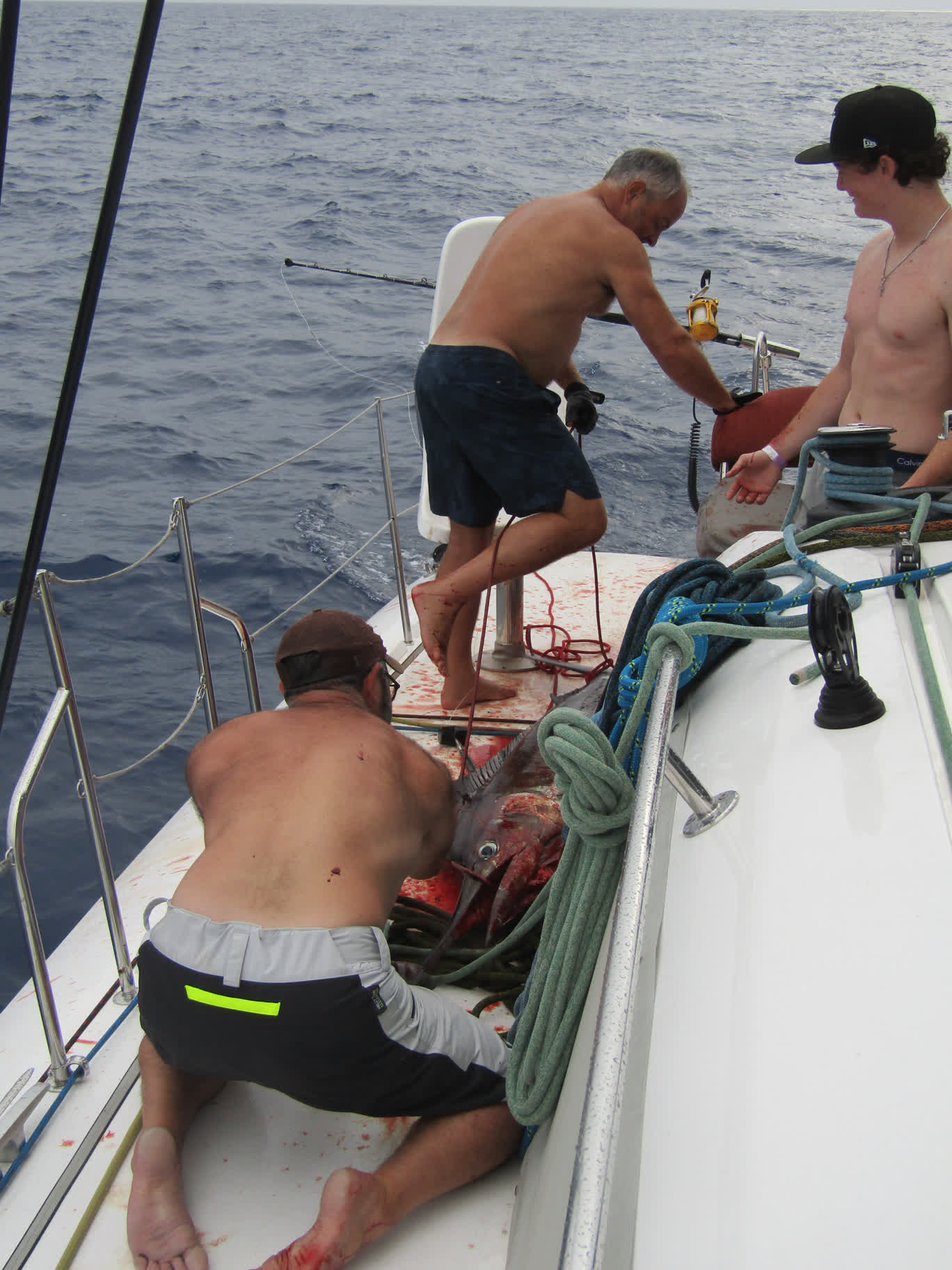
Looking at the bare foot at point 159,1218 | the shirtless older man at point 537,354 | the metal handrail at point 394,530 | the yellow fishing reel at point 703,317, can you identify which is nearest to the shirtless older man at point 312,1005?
the bare foot at point 159,1218

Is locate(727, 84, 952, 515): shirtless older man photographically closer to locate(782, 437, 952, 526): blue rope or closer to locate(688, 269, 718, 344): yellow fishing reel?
locate(782, 437, 952, 526): blue rope

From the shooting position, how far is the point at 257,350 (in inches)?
410

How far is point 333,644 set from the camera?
2195mm

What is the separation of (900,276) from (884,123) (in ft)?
1.17

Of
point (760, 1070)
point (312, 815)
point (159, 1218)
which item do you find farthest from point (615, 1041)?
point (159, 1218)

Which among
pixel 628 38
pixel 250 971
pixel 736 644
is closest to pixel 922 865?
pixel 736 644

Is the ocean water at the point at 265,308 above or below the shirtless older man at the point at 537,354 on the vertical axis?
below

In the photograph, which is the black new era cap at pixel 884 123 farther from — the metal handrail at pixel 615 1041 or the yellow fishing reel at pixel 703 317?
the metal handrail at pixel 615 1041

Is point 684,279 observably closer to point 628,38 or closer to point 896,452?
point 896,452

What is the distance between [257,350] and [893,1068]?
33.2 ft

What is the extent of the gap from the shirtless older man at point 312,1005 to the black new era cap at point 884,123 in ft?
6.18

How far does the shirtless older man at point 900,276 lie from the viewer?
267 centimetres

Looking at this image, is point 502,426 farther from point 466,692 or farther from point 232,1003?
point 232,1003

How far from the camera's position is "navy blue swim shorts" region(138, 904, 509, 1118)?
5.58 ft
